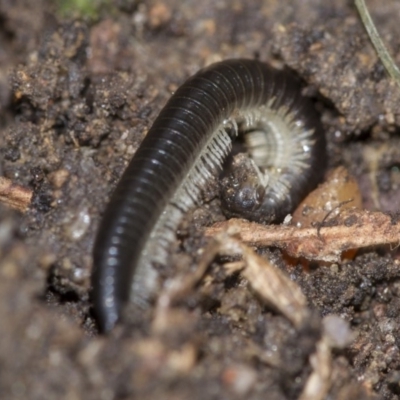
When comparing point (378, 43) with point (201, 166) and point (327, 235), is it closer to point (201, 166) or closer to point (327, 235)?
point (327, 235)

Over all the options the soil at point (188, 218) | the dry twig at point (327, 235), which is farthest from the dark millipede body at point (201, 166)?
the dry twig at point (327, 235)

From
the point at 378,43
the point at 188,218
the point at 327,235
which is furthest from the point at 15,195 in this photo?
the point at 378,43

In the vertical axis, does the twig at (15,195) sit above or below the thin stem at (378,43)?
below

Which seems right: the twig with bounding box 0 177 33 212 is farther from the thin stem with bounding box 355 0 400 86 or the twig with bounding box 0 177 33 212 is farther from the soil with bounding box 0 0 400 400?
the thin stem with bounding box 355 0 400 86

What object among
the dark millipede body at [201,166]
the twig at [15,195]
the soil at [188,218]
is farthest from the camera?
the twig at [15,195]

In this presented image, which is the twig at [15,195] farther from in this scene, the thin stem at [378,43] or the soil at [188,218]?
the thin stem at [378,43]

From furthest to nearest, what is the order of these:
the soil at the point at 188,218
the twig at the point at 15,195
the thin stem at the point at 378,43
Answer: the thin stem at the point at 378,43 < the twig at the point at 15,195 < the soil at the point at 188,218

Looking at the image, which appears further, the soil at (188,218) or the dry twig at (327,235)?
the dry twig at (327,235)

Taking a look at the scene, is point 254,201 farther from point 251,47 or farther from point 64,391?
point 64,391
